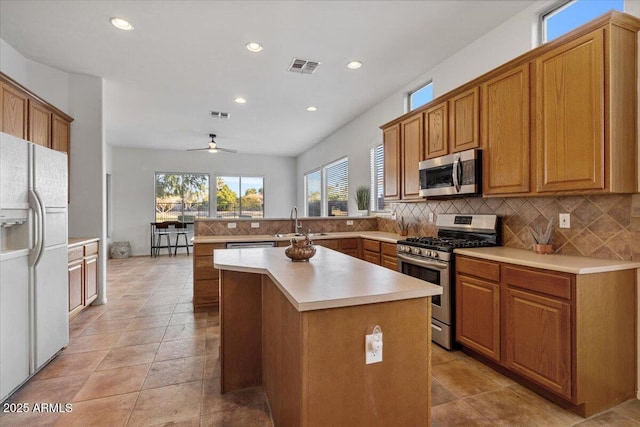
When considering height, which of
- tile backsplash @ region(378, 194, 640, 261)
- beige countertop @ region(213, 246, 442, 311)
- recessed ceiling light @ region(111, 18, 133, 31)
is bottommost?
beige countertop @ region(213, 246, 442, 311)

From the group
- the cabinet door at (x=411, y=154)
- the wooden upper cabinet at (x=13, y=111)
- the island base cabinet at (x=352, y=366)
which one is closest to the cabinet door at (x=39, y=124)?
the wooden upper cabinet at (x=13, y=111)

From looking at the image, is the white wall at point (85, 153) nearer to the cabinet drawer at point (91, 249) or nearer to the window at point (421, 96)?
the cabinet drawer at point (91, 249)

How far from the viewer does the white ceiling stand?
2.69 m

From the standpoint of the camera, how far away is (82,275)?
11.8ft

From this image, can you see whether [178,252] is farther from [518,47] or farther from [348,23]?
[518,47]


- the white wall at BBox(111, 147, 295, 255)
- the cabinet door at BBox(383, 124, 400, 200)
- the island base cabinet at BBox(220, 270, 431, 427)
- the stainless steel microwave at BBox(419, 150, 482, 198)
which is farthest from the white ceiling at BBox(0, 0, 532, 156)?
the white wall at BBox(111, 147, 295, 255)

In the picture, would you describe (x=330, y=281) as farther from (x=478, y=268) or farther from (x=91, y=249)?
(x=91, y=249)

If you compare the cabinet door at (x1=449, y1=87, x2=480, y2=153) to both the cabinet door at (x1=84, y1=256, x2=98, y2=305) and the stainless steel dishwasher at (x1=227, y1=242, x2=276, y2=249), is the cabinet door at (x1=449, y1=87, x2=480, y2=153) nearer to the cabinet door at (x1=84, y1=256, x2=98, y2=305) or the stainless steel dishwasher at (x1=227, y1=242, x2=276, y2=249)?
the stainless steel dishwasher at (x1=227, y1=242, x2=276, y2=249)

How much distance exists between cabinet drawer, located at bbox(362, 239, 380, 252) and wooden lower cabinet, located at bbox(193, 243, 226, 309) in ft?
6.17

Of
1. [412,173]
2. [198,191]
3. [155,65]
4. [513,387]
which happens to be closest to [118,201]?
[198,191]

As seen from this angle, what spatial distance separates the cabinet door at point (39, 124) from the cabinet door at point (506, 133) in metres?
4.49

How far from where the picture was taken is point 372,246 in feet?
13.7

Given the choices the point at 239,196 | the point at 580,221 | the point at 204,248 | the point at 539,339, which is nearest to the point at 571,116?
the point at 580,221

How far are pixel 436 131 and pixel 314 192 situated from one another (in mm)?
5295
